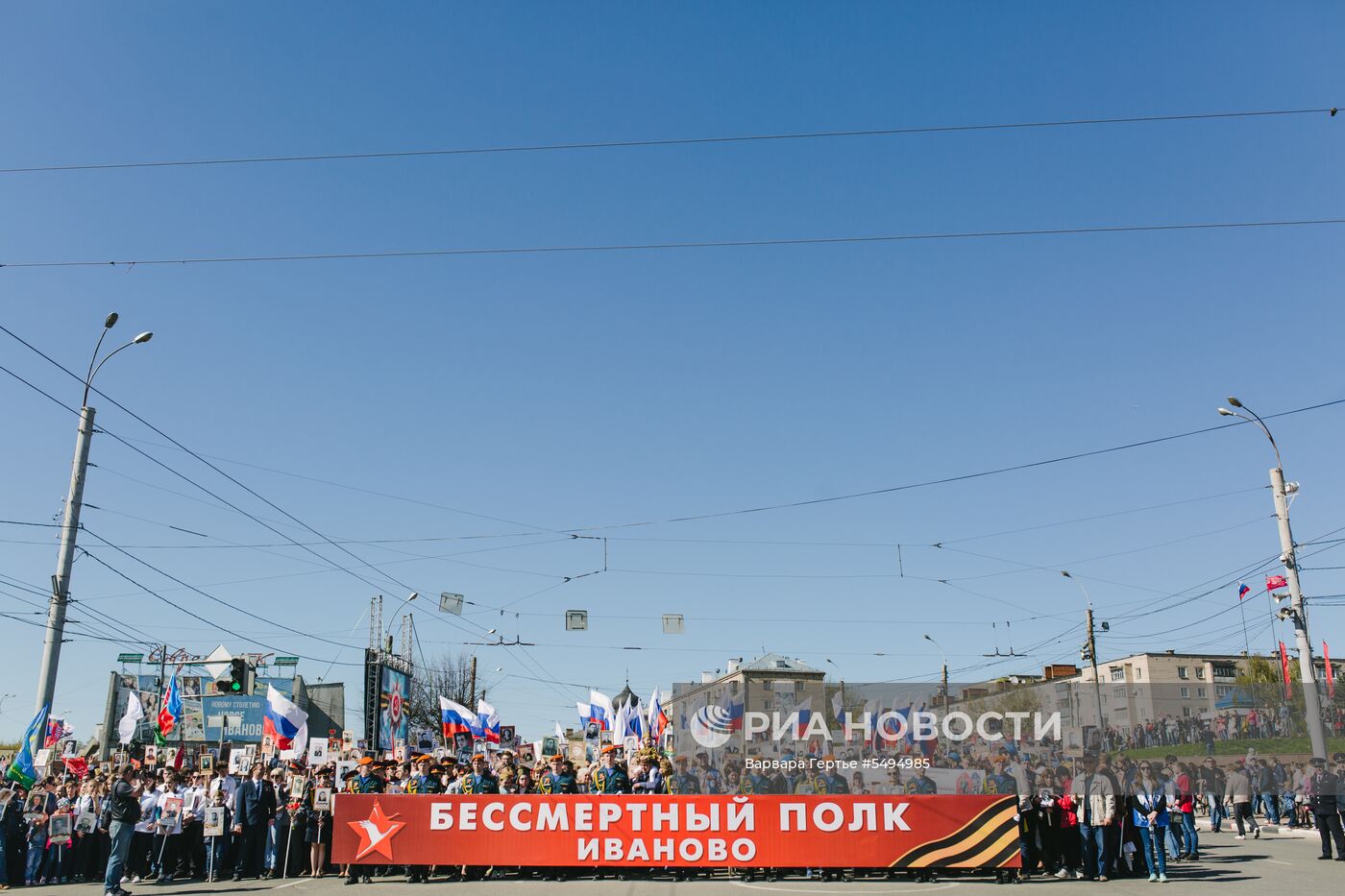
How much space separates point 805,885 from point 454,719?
20.3 metres

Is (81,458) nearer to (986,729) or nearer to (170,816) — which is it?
(170,816)

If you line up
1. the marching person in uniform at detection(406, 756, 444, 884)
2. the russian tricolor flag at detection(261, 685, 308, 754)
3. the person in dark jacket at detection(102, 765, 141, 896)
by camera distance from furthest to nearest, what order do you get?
the russian tricolor flag at detection(261, 685, 308, 754)
the marching person in uniform at detection(406, 756, 444, 884)
the person in dark jacket at detection(102, 765, 141, 896)

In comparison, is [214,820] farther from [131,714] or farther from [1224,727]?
[1224,727]

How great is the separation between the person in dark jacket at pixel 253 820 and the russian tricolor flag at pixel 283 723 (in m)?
8.97

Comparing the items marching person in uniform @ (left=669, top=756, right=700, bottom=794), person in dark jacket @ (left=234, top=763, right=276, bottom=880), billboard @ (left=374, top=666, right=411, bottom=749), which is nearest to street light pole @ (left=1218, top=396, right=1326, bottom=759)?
marching person in uniform @ (left=669, top=756, right=700, bottom=794)

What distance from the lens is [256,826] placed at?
17.5m

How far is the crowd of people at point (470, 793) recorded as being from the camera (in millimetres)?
16375

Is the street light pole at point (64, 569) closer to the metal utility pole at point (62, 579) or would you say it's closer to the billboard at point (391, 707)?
the metal utility pole at point (62, 579)

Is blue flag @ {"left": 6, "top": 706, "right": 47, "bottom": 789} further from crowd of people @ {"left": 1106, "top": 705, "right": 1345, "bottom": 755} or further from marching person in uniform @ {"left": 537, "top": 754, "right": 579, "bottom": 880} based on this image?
crowd of people @ {"left": 1106, "top": 705, "right": 1345, "bottom": 755}

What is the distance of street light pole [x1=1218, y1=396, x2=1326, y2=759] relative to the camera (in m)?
23.2

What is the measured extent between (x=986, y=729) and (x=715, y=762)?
4.63 metres

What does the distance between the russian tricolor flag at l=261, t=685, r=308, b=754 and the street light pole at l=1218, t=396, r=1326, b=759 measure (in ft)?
80.1

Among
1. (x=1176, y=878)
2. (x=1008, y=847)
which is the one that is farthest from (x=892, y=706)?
(x=1176, y=878)

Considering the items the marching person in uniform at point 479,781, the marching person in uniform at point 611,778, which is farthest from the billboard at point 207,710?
the marching person in uniform at point 611,778
